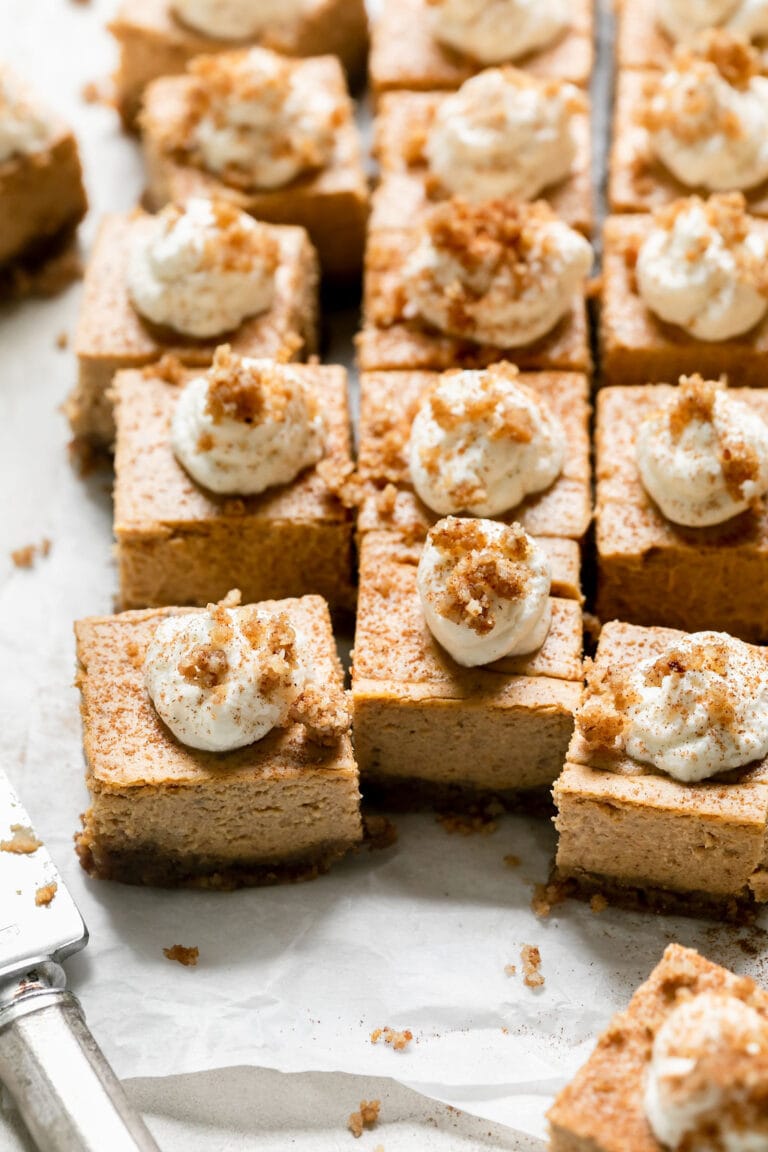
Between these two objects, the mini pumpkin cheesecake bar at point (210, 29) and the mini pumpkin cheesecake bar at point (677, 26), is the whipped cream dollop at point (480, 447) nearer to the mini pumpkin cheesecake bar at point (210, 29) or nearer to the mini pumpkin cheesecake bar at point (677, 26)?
the mini pumpkin cheesecake bar at point (677, 26)

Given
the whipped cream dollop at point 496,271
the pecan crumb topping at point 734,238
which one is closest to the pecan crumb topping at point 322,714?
the whipped cream dollop at point 496,271

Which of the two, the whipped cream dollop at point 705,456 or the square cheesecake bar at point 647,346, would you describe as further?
the square cheesecake bar at point 647,346

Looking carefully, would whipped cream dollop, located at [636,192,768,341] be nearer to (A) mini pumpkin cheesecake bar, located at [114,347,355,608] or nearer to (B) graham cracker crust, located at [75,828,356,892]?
(A) mini pumpkin cheesecake bar, located at [114,347,355,608]

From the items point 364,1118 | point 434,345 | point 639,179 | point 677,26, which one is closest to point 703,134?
point 639,179

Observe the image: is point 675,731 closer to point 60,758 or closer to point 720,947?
point 720,947

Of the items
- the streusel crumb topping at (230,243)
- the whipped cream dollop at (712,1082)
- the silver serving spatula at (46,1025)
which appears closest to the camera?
the whipped cream dollop at (712,1082)

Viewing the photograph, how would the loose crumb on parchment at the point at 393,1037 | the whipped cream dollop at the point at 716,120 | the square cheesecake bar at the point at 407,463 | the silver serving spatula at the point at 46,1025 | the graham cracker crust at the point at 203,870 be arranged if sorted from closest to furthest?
1. the silver serving spatula at the point at 46,1025
2. the loose crumb on parchment at the point at 393,1037
3. the graham cracker crust at the point at 203,870
4. the square cheesecake bar at the point at 407,463
5. the whipped cream dollop at the point at 716,120

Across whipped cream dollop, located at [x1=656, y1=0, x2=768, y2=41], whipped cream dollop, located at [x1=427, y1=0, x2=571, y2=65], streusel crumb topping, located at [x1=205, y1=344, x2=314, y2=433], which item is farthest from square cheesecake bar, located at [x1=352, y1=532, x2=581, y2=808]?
whipped cream dollop, located at [x1=656, y1=0, x2=768, y2=41]
